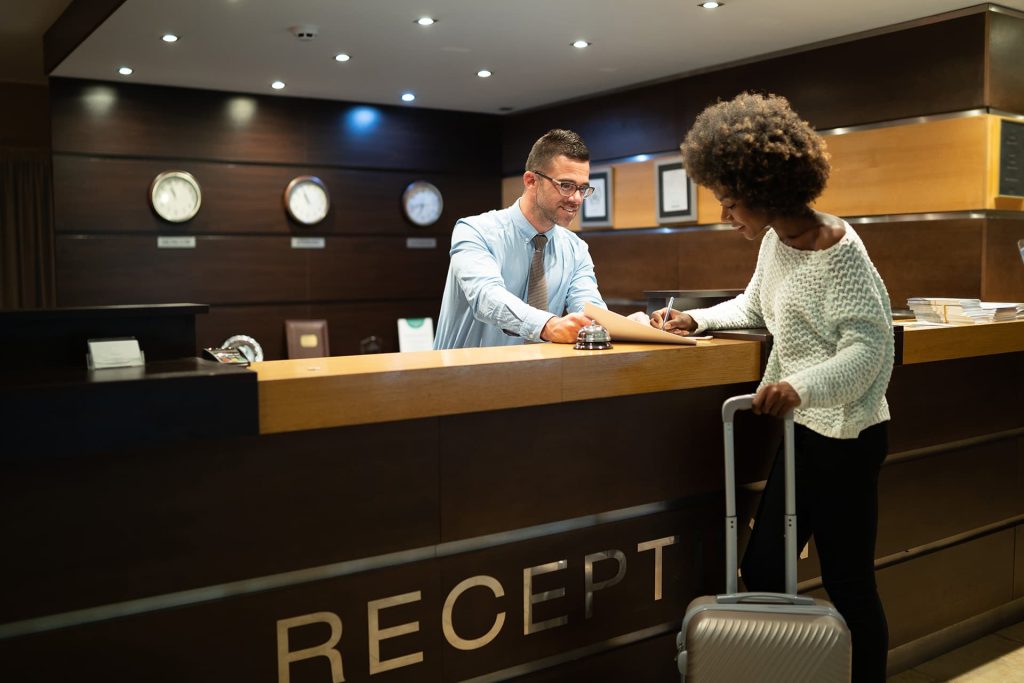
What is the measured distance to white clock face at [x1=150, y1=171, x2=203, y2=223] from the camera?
624cm

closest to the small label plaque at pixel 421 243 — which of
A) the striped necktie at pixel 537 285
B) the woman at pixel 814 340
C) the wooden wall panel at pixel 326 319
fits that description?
the wooden wall panel at pixel 326 319

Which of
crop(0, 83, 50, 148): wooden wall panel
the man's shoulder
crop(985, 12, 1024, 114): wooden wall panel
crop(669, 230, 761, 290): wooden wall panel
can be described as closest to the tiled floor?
the man's shoulder

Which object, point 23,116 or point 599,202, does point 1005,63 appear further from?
point 23,116

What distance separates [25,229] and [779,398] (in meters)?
7.40

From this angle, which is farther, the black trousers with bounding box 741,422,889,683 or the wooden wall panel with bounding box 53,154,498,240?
the wooden wall panel with bounding box 53,154,498,240

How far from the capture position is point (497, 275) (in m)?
2.73

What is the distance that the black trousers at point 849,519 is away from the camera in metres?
2.02

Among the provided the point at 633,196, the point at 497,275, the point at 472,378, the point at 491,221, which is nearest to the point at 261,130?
the point at 633,196

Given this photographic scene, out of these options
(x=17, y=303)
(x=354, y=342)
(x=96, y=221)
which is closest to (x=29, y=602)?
(x=96, y=221)

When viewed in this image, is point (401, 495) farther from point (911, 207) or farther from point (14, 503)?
point (911, 207)

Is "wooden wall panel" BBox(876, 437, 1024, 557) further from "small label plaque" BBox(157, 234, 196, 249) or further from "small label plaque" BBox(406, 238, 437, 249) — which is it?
"small label plaque" BBox(157, 234, 196, 249)

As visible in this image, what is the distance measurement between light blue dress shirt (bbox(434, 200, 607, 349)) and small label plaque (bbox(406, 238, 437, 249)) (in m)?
4.30

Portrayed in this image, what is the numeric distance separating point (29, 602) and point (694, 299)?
6.24 feet

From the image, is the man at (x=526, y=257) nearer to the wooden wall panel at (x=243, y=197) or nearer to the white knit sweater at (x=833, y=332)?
the white knit sweater at (x=833, y=332)
